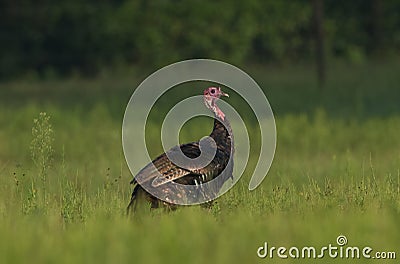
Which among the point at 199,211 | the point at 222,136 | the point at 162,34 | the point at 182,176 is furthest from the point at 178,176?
the point at 162,34

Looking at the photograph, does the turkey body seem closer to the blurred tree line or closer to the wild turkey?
the wild turkey

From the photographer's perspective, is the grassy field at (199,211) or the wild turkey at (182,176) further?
the wild turkey at (182,176)

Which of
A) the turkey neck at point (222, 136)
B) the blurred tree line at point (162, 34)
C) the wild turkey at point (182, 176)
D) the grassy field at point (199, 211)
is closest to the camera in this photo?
the grassy field at point (199, 211)

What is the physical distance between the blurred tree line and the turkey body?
26.8 metres

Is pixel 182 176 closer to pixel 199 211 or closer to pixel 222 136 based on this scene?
pixel 199 211

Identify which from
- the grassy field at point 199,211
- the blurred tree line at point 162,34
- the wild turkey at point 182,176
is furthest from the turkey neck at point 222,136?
the blurred tree line at point 162,34

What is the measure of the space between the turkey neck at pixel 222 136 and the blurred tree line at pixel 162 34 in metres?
26.4

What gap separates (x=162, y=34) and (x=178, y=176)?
27825 mm

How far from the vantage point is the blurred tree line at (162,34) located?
37750 millimetres

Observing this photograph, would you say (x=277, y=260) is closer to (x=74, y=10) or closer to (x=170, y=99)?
(x=170, y=99)

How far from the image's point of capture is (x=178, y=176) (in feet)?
33.0

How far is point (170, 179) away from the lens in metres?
10.0

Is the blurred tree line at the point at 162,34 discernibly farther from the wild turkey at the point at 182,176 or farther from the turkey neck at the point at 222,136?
the wild turkey at the point at 182,176

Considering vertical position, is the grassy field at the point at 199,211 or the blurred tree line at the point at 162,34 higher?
the blurred tree line at the point at 162,34
